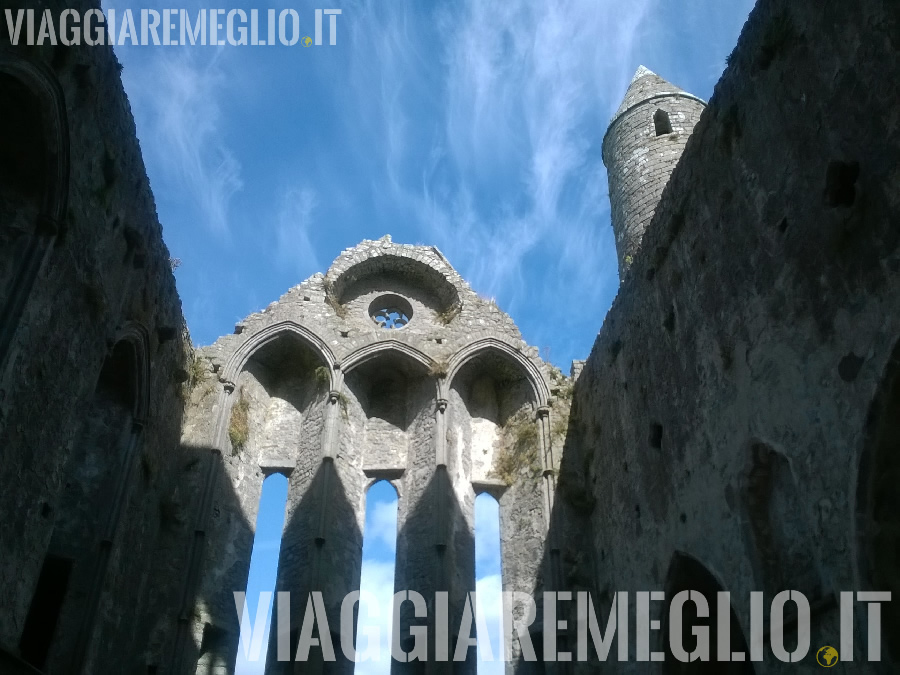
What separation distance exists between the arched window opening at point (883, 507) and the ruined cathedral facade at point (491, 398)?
0.05ft

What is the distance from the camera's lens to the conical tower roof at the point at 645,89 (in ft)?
48.3

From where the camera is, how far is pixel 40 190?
6898mm

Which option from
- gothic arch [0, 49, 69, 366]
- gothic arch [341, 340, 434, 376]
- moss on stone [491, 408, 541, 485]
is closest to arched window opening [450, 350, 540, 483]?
moss on stone [491, 408, 541, 485]

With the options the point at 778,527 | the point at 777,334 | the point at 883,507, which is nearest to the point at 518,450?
the point at 778,527

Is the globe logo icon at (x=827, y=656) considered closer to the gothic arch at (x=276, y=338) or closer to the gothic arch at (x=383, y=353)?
the gothic arch at (x=383, y=353)

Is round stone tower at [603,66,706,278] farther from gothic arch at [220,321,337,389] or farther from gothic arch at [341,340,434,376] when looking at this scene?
gothic arch at [220,321,337,389]

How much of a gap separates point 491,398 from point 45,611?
761 centimetres

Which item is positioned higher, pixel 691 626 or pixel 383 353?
pixel 383 353

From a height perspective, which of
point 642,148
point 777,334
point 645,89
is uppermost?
point 645,89

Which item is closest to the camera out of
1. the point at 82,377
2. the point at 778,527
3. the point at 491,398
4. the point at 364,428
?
the point at 778,527

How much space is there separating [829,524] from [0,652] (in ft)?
19.7

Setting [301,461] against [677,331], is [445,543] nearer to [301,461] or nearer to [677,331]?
[301,461]

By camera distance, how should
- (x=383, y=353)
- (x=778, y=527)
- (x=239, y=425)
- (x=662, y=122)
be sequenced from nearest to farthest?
(x=778, y=527)
(x=239, y=425)
(x=383, y=353)
(x=662, y=122)

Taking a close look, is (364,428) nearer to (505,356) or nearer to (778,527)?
(505,356)
